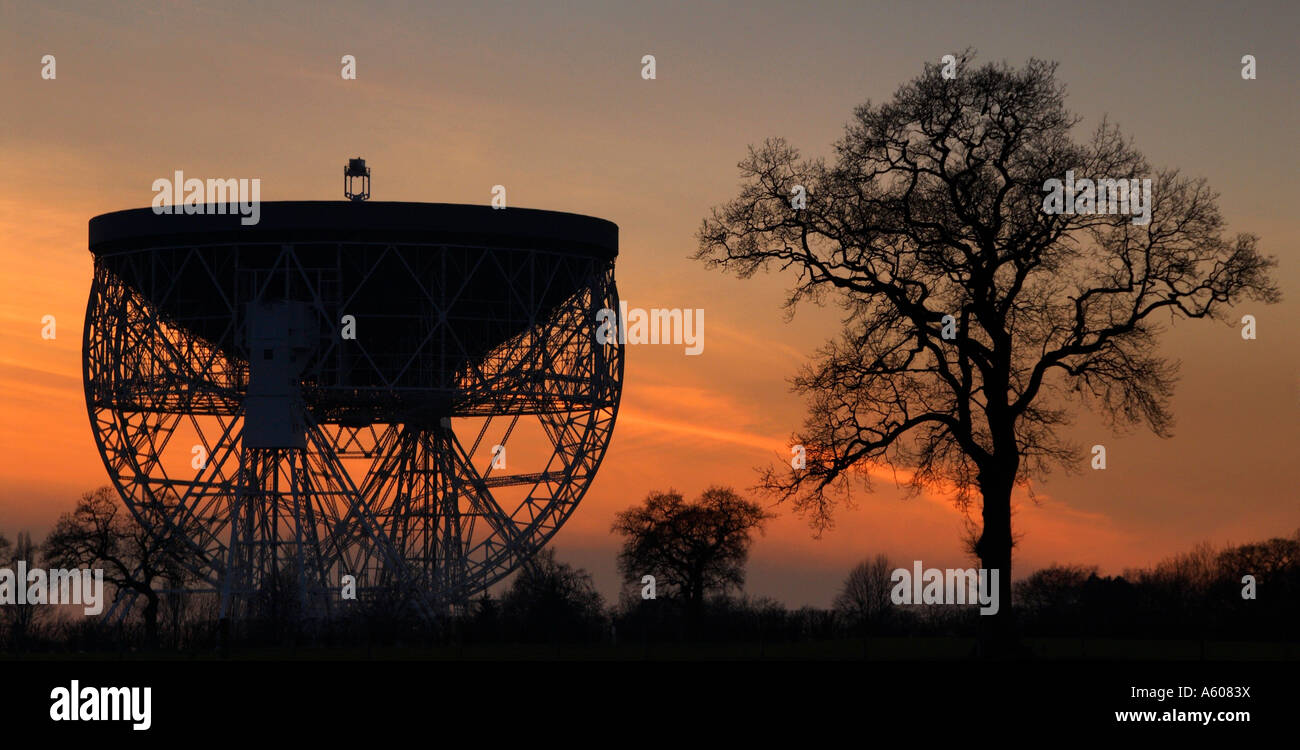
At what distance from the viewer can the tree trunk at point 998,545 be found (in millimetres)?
56406

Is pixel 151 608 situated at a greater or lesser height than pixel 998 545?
lesser

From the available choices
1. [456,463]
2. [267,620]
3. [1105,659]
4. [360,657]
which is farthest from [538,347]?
[1105,659]

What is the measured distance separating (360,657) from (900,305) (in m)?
18.0

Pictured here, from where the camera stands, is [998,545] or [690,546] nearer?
[998,545]

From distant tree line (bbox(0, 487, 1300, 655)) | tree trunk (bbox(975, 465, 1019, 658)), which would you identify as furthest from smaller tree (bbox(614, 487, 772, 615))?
tree trunk (bbox(975, 465, 1019, 658))

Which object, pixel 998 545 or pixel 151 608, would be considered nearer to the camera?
pixel 998 545

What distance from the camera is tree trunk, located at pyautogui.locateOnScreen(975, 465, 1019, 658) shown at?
56.4 m

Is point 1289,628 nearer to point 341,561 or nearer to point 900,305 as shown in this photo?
point 900,305

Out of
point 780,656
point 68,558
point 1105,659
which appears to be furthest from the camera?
point 68,558

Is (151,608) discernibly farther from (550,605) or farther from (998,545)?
(998,545)

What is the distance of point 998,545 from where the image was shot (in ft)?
188

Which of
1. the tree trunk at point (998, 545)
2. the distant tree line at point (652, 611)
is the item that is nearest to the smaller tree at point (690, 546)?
the distant tree line at point (652, 611)

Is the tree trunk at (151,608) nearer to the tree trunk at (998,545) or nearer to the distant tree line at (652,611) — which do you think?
the distant tree line at (652,611)

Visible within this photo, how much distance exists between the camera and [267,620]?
7831 cm
